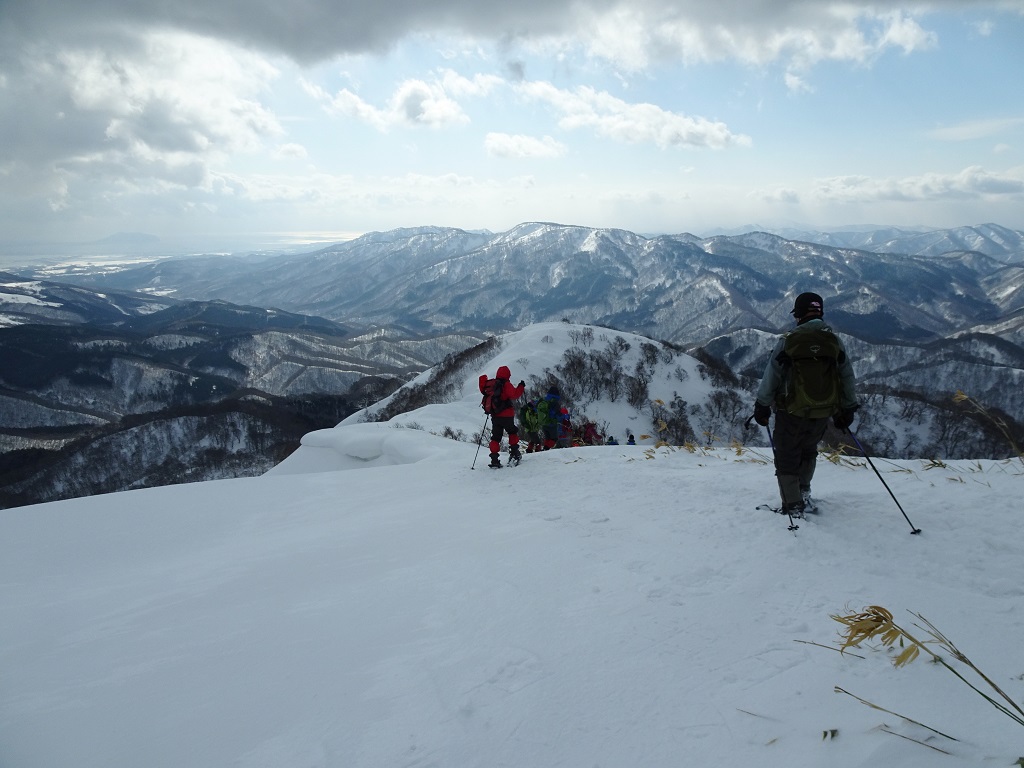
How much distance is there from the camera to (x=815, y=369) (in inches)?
212

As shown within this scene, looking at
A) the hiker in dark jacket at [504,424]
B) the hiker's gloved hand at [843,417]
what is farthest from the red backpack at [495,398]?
the hiker's gloved hand at [843,417]

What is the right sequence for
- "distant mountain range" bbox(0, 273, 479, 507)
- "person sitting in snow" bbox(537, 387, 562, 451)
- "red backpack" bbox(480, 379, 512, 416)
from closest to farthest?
"red backpack" bbox(480, 379, 512, 416)
"person sitting in snow" bbox(537, 387, 562, 451)
"distant mountain range" bbox(0, 273, 479, 507)

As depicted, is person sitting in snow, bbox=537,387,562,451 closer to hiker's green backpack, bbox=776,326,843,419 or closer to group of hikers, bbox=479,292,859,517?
group of hikers, bbox=479,292,859,517

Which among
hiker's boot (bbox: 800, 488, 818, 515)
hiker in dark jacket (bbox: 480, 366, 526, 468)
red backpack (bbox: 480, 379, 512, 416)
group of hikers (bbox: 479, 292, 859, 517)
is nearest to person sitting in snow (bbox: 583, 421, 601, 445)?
hiker in dark jacket (bbox: 480, 366, 526, 468)

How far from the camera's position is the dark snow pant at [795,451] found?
559cm

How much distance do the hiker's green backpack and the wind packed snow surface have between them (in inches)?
48.3

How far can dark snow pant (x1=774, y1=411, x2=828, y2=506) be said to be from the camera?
559cm

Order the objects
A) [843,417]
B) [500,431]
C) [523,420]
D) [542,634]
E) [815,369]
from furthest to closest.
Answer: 1. [523,420]
2. [500,431]
3. [843,417]
4. [815,369]
5. [542,634]

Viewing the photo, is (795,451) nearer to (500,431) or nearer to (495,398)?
(500,431)

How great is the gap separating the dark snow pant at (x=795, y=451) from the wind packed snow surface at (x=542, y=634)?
1.19 feet

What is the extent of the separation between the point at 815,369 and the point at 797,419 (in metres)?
0.61

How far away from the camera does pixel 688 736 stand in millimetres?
2613

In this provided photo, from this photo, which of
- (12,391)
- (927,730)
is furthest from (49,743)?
(12,391)

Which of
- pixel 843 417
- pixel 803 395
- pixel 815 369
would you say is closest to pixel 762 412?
pixel 803 395
